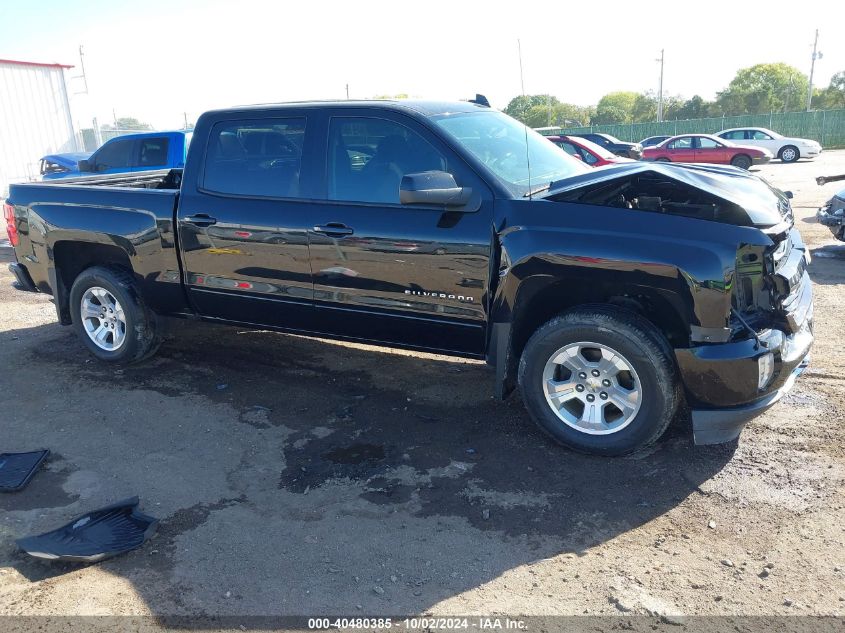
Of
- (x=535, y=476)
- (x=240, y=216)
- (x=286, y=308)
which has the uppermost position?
(x=240, y=216)

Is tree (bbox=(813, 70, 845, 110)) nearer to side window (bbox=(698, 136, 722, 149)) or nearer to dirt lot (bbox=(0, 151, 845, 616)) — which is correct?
side window (bbox=(698, 136, 722, 149))

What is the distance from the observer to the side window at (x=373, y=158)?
4.34m

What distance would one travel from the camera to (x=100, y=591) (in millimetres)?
2986

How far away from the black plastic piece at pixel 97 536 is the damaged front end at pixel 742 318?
109 inches

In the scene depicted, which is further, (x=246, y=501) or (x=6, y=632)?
(x=246, y=501)

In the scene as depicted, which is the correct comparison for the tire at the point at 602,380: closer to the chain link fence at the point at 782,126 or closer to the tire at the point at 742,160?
the tire at the point at 742,160

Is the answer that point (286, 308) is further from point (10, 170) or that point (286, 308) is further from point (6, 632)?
point (10, 170)

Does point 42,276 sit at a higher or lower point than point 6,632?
higher

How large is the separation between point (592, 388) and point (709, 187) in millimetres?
1281

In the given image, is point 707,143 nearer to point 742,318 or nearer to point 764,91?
point 742,318

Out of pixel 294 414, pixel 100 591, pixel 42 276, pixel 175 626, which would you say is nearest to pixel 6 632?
pixel 100 591

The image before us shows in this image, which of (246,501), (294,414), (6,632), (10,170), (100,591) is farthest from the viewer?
(10,170)

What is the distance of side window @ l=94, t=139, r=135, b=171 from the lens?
40.4ft

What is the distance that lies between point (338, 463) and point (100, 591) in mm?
1422
